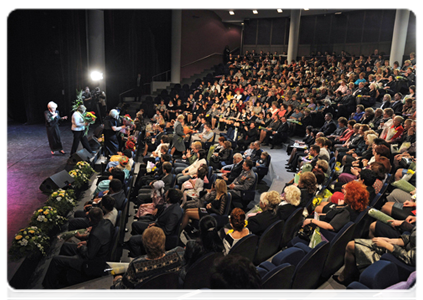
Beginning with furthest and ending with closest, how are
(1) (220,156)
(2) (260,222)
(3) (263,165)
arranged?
1. (1) (220,156)
2. (3) (263,165)
3. (2) (260,222)

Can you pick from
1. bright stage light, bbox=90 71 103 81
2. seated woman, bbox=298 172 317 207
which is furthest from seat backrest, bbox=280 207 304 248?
bright stage light, bbox=90 71 103 81

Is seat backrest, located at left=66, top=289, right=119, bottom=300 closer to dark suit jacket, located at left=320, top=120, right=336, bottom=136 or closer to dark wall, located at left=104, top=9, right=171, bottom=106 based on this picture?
dark suit jacket, located at left=320, top=120, right=336, bottom=136

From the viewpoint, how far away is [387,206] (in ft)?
10.6

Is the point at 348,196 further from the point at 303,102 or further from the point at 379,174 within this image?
the point at 303,102

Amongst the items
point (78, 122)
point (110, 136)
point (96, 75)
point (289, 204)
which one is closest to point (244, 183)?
point (289, 204)

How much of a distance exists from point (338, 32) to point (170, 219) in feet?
55.6

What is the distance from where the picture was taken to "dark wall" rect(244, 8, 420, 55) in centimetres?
1553

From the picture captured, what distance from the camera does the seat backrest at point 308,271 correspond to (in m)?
2.31

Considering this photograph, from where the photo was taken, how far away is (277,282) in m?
2.10

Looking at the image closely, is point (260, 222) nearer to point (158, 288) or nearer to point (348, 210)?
point (348, 210)

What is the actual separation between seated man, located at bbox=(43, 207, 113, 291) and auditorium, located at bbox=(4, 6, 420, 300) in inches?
0.6

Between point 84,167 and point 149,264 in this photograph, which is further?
point 84,167

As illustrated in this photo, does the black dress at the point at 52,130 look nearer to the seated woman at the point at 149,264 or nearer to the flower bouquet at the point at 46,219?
the flower bouquet at the point at 46,219

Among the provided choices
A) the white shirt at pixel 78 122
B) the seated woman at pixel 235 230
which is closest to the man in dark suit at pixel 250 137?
the white shirt at pixel 78 122
